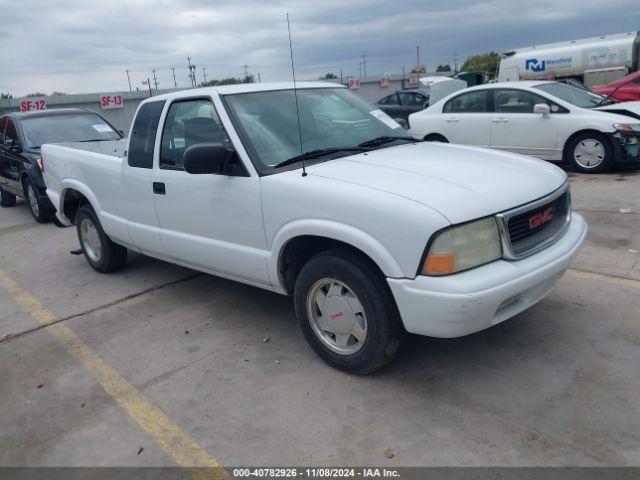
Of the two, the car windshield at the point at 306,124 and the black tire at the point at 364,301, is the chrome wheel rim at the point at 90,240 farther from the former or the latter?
the black tire at the point at 364,301

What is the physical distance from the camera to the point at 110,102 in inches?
885

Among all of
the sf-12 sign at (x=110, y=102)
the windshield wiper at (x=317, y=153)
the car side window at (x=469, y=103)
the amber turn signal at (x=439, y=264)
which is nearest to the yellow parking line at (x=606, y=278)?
the windshield wiper at (x=317, y=153)

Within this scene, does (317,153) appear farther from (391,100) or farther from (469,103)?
(391,100)

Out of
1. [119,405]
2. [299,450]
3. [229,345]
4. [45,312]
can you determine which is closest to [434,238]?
[299,450]

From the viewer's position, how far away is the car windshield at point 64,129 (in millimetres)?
8656

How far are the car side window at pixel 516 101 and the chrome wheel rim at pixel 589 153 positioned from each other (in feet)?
2.54

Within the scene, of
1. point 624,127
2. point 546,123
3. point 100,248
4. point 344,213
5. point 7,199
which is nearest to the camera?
point 344,213

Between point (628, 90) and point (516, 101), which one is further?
point (628, 90)

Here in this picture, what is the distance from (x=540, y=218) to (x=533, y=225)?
10cm

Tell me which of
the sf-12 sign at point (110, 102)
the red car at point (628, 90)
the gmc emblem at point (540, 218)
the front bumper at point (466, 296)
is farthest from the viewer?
the sf-12 sign at point (110, 102)

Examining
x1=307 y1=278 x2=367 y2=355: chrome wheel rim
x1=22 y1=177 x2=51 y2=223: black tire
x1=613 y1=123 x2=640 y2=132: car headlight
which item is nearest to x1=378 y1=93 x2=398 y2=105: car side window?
x1=613 y1=123 x2=640 y2=132: car headlight

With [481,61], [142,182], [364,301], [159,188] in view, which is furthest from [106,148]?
[481,61]

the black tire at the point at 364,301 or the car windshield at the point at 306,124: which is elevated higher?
the car windshield at the point at 306,124

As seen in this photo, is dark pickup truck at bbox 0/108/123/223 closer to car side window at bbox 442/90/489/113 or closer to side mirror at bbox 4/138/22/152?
Answer: side mirror at bbox 4/138/22/152
